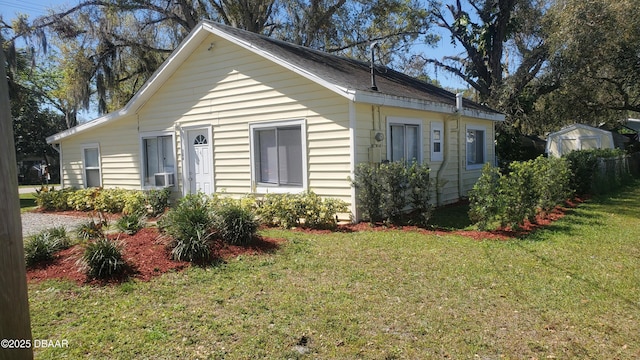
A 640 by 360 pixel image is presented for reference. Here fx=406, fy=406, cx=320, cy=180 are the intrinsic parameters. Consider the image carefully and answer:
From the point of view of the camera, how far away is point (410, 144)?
410 inches

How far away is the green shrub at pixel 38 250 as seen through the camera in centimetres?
581

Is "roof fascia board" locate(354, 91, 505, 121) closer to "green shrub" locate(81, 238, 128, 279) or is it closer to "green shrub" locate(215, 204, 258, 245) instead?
"green shrub" locate(215, 204, 258, 245)

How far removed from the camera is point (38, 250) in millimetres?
5918

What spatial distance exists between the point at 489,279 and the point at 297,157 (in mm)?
5493

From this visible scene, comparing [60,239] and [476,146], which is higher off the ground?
[476,146]

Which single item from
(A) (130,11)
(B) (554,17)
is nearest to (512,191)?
(B) (554,17)

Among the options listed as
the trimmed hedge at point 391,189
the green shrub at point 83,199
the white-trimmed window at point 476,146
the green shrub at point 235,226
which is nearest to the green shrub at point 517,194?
the trimmed hedge at point 391,189

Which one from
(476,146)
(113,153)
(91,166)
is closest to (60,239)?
(113,153)

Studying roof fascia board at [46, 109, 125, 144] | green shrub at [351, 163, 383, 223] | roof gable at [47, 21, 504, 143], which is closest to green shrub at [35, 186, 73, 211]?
roof fascia board at [46, 109, 125, 144]

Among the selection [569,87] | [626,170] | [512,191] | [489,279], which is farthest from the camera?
[569,87]

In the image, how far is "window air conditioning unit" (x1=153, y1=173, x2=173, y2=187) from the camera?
11.8m

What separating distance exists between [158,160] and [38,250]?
6836 mm

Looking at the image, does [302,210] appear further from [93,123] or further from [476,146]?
[93,123]

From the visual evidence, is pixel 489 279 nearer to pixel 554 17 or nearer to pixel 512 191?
pixel 512 191
